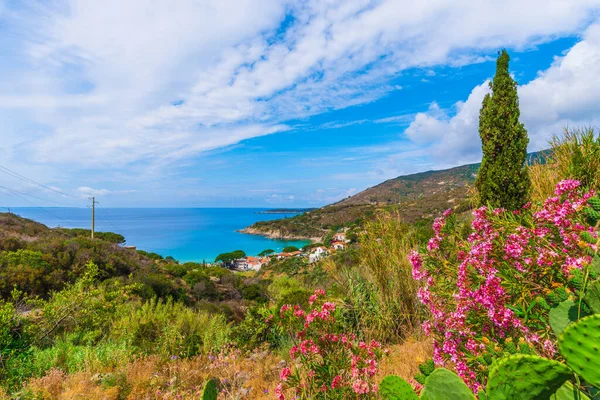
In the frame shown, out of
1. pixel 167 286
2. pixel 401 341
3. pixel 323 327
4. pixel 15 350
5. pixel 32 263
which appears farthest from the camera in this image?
pixel 167 286

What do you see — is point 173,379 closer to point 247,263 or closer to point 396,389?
point 396,389

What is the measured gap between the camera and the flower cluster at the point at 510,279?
168 centimetres

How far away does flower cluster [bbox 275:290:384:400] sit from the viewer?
2.07 metres

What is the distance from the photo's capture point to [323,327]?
2.26 meters

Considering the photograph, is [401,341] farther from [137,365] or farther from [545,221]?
[137,365]

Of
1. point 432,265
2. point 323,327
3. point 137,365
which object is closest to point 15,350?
point 137,365

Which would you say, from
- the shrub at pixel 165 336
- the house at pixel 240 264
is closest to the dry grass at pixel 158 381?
the shrub at pixel 165 336

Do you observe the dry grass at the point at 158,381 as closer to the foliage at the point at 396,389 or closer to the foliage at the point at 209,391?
the foliage at the point at 209,391

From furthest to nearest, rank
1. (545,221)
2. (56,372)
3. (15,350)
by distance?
1. (15,350)
2. (56,372)
3. (545,221)

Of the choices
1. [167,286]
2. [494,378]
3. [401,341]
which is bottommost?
[167,286]

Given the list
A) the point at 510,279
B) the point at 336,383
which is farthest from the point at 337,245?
the point at 510,279

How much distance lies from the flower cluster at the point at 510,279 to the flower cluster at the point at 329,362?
51cm

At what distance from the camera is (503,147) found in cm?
526

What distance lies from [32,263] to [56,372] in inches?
316
